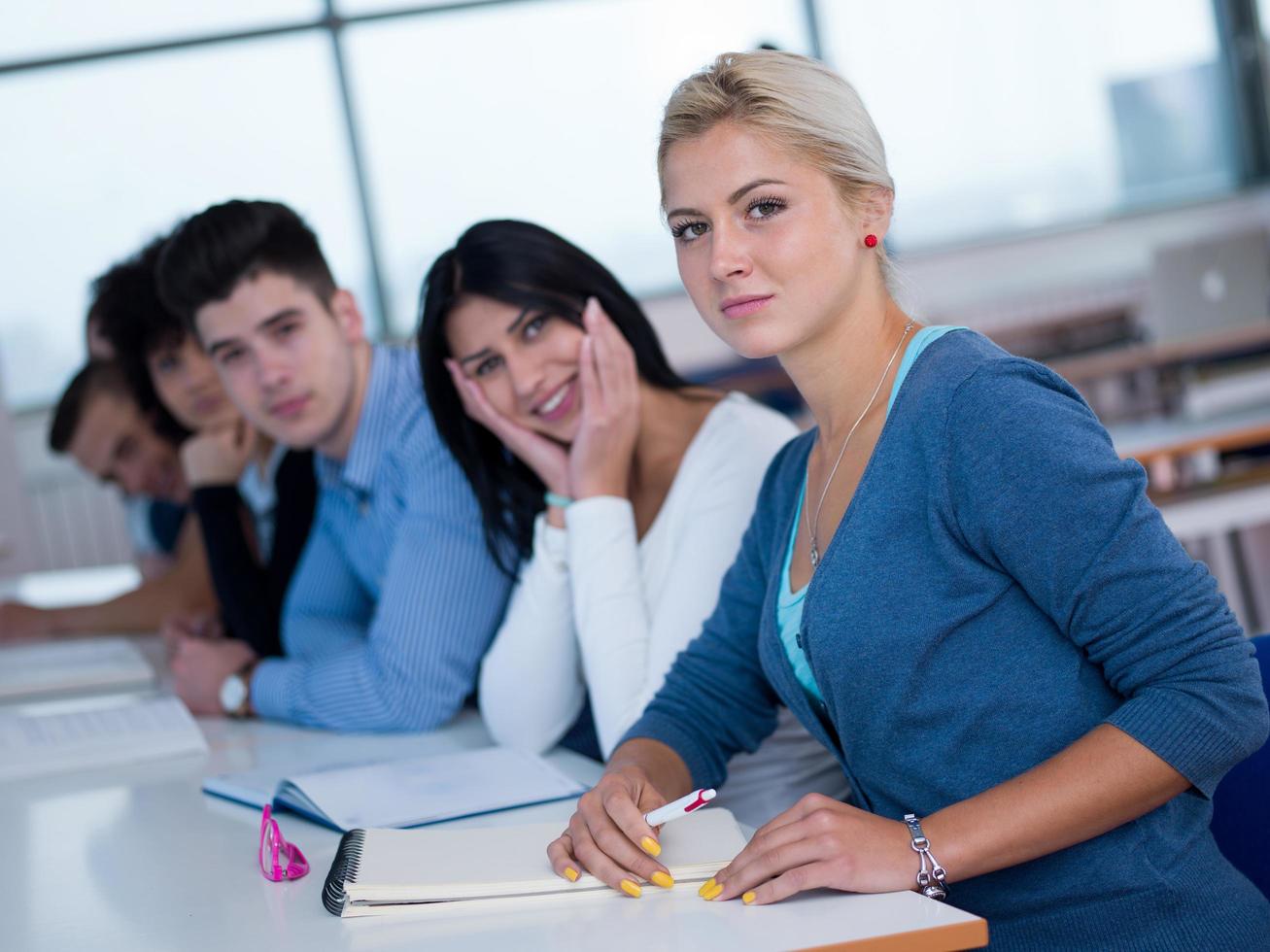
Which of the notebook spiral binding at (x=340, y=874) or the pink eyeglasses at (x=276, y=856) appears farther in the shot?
the pink eyeglasses at (x=276, y=856)

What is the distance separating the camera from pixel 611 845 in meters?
1.09

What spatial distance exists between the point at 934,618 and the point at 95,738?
1.26 m

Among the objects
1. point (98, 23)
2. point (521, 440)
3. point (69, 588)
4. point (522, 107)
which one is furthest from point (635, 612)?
point (98, 23)

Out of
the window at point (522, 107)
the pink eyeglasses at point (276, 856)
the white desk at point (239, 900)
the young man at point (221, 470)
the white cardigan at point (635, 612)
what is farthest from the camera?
the window at point (522, 107)

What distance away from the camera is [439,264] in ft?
6.17

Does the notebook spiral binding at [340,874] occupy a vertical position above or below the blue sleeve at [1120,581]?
below

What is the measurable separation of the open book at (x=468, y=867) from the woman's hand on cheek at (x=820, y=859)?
5 centimetres

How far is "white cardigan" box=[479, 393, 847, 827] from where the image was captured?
65.7 inches

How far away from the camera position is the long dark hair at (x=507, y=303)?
186 cm

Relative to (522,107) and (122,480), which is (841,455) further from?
(522,107)

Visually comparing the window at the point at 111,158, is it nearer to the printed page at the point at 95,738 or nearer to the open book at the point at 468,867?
the printed page at the point at 95,738

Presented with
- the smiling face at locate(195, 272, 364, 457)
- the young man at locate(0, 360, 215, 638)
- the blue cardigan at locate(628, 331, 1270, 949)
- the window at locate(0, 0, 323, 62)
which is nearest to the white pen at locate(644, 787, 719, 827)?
the blue cardigan at locate(628, 331, 1270, 949)

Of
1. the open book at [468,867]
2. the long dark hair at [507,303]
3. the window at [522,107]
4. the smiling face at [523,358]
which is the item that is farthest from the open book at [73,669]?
the window at [522,107]

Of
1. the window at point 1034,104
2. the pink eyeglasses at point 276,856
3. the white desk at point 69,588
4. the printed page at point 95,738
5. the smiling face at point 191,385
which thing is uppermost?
the window at point 1034,104
